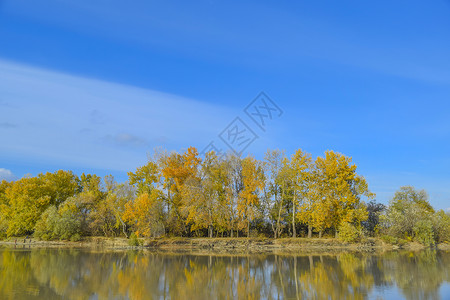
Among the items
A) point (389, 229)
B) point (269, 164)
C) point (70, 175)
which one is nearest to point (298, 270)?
point (269, 164)

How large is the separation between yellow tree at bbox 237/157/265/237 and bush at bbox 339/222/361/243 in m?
10.2

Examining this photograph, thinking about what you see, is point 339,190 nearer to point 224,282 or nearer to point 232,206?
point 232,206

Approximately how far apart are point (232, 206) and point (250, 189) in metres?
3.00

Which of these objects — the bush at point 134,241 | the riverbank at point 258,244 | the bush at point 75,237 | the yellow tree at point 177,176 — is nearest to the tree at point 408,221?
the riverbank at point 258,244

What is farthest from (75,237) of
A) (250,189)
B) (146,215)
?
(250,189)

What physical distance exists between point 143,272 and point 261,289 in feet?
24.9

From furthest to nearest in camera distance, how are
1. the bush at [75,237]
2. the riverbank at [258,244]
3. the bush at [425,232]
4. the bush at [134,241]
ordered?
the bush at [75,237], the bush at [134,241], the bush at [425,232], the riverbank at [258,244]

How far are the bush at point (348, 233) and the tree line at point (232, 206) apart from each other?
112 mm

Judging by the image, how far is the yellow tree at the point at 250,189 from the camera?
39.7 metres

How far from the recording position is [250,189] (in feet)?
132

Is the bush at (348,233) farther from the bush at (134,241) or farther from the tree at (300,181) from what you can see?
the bush at (134,241)

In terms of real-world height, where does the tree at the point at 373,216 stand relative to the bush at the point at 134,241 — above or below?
above

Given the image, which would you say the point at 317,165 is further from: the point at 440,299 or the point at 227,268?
the point at 440,299

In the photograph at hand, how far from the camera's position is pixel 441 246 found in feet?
127
